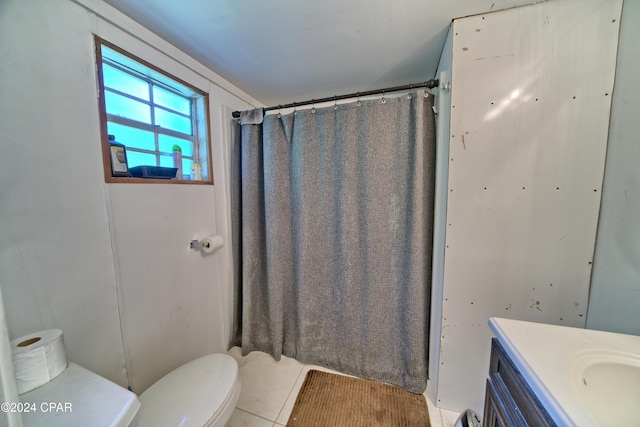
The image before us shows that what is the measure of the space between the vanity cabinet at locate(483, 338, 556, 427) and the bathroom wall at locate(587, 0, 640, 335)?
0.68m

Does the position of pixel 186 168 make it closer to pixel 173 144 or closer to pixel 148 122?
pixel 173 144

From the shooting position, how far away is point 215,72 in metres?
1.44

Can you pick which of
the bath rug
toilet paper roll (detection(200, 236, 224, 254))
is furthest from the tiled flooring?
toilet paper roll (detection(200, 236, 224, 254))

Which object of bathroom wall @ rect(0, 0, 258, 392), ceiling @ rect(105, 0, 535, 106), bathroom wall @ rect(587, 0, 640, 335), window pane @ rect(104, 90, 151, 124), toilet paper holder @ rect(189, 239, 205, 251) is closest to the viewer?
bathroom wall @ rect(0, 0, 258, 392)

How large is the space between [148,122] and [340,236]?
53.9 inches

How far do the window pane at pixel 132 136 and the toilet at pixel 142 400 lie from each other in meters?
1.00

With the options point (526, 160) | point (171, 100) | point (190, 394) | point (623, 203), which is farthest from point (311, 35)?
point (190, 394)

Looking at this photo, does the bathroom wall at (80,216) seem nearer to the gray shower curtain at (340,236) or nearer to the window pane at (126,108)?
the window pane at (126,108)

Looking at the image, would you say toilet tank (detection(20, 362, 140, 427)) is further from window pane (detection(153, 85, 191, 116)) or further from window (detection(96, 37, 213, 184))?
window pane (detection(153, 85, 191, 116))

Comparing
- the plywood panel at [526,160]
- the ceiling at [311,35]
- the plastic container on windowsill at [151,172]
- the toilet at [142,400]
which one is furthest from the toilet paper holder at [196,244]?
the plywood panel at [526,160]

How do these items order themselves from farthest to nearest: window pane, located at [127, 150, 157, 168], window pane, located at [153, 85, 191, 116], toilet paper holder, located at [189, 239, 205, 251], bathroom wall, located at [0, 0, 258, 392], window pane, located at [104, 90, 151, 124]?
toilet paper holder, located at [189, 239, 205, 251]
window pane, located at [153, 85, 191, 116]
window pane, located at [127, 150, 157, 168]
window pane, located at [104, 90, 151, 124]
bathroom wall, located at [0, 0, 258, 392]

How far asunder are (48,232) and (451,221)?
5.76ft

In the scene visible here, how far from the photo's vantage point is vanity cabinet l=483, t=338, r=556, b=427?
0.51 metres

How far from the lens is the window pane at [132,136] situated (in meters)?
1.04
